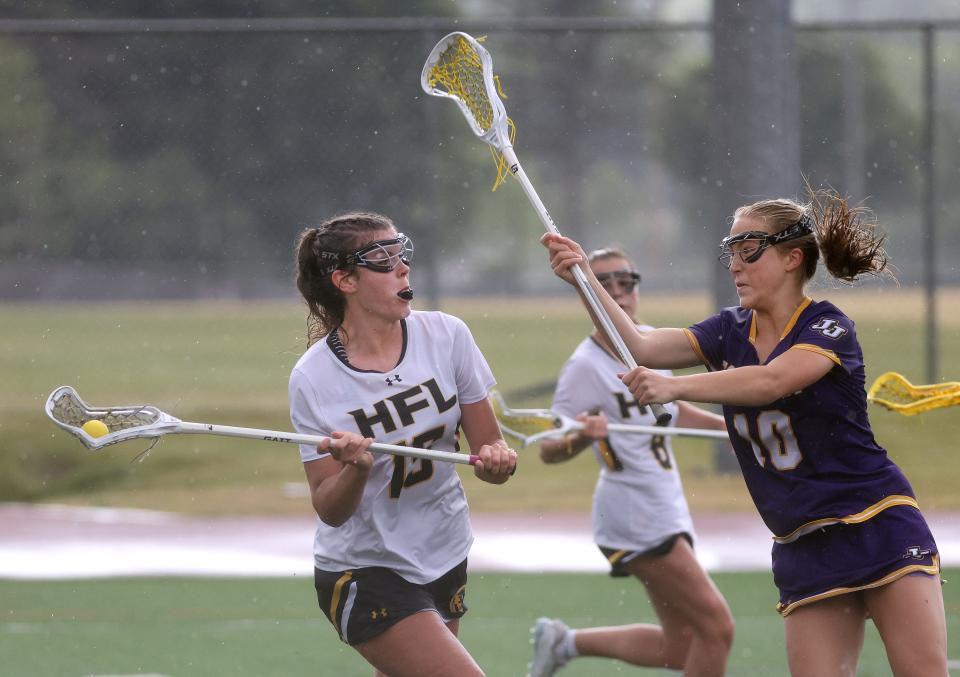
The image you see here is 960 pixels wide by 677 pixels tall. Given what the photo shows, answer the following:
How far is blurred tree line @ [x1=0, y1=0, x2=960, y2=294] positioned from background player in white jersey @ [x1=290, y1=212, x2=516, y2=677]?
5581 mm

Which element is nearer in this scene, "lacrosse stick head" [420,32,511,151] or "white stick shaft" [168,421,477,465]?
"white stick shaft" [168,421,477,465]

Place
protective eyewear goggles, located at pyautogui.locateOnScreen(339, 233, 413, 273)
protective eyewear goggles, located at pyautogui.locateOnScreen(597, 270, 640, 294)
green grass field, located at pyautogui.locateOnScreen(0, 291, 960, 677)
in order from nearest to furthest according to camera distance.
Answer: protective eyewear goggles, located at pyautogui.locateOnScreen(339, 233, 413, 273) < protective eyewear goggles, located at pyautogui.locateOnScreen(597, 270, 640, 294) < green grass field, located at pyautogui.locateOnScreen(0, 291, 960, 677)

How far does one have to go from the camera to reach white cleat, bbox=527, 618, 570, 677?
552 centimetres

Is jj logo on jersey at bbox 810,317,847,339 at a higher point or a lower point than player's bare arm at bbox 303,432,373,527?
higher

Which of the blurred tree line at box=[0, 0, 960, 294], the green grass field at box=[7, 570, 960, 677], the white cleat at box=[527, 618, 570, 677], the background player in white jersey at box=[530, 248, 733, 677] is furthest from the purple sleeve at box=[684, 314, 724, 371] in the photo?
the blurred tree line at box=[0, 0, 960, 294]

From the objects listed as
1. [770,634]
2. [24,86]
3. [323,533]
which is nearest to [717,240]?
[770,634]

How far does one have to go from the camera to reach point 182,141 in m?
12.5

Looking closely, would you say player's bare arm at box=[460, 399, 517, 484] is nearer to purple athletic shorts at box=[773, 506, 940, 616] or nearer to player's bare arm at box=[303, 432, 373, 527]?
player's bare arm at box=[303, 432, 373, 527]

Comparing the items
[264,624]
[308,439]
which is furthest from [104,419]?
[264,624]

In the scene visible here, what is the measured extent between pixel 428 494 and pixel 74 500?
758cm

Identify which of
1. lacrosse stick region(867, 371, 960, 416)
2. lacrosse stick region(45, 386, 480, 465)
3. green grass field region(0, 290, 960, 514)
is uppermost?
lacrosse stick region(45, 386, 480, 465)

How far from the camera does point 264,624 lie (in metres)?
6.90

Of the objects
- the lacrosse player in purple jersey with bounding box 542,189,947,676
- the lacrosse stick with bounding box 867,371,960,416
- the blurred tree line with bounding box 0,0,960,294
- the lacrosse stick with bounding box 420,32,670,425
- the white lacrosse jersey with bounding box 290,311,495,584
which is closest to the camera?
the lacrosse player in purple jersey with bounding box 542,189,947,676

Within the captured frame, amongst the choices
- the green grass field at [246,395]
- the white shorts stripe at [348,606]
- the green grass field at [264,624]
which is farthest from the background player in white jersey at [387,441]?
the green grass field at [246,395]
